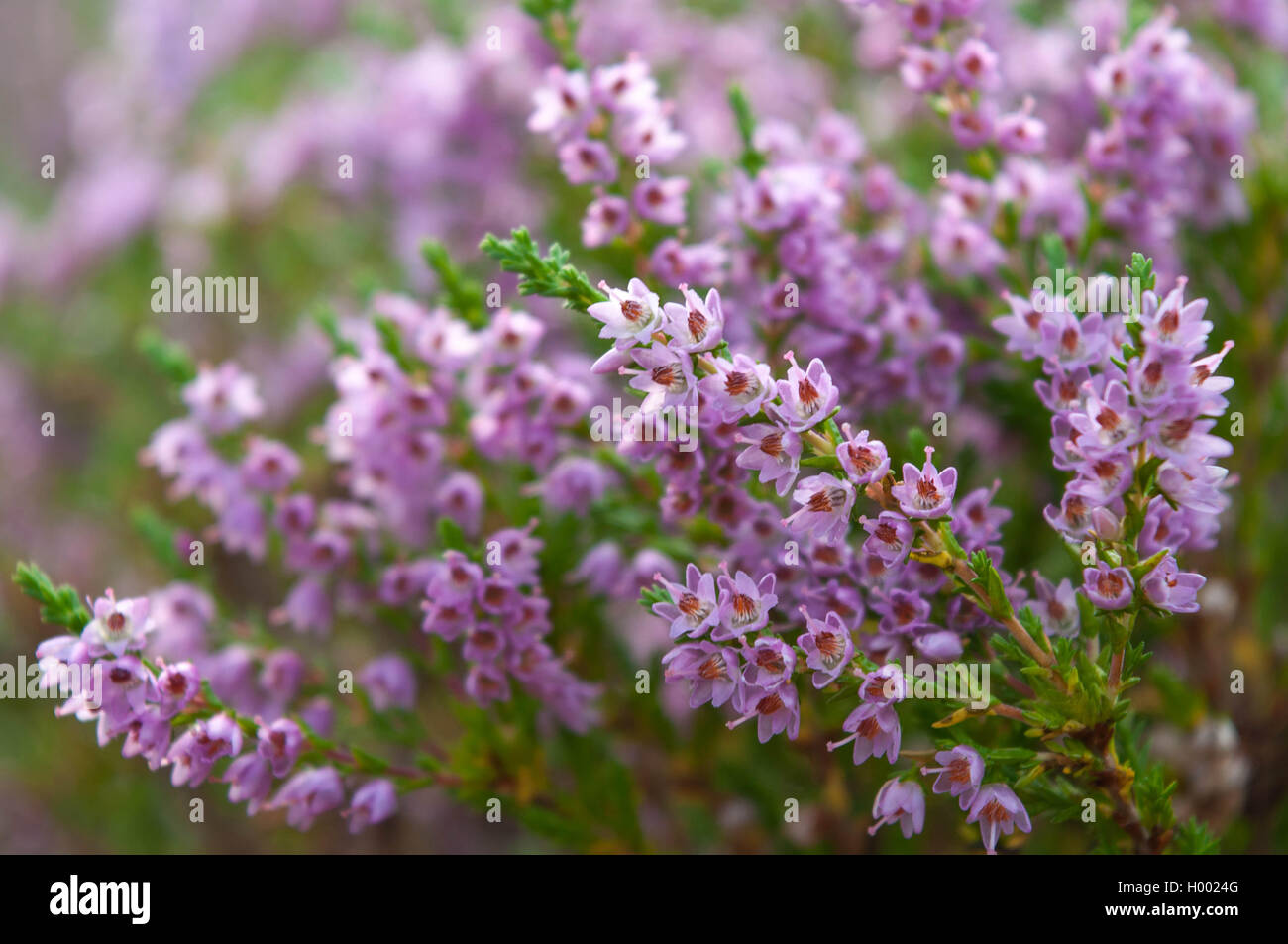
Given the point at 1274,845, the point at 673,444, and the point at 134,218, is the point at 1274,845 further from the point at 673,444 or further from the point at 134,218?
the point at 134,218

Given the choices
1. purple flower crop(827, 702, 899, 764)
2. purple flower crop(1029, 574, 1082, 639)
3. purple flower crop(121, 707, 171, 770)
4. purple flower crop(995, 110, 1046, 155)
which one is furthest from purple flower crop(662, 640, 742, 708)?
purple flower crop(995, 110, 1046, 155)

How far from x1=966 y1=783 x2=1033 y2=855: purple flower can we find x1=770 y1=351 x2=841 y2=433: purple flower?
423 mm

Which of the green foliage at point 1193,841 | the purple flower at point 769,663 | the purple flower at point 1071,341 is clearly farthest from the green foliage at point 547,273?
the green foliage at point 1193,841

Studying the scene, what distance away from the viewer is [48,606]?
1114 mm

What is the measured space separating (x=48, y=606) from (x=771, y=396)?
80 centimetres

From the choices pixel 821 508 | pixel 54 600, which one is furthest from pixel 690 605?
pixel 54 600

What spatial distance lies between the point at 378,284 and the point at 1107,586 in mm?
1261

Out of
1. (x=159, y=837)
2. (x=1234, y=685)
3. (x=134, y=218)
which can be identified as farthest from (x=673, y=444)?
(x=134, y=218)

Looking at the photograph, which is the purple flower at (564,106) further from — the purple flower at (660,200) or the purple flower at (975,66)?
the purple flower at (975,66)

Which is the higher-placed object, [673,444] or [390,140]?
[390,140]

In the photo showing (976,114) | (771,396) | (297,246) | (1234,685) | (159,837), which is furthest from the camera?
(297,246)

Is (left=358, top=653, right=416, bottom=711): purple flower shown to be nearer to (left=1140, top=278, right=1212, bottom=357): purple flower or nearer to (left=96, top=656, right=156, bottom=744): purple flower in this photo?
(left=96, top=656, right=156, bottom=744): purple flower

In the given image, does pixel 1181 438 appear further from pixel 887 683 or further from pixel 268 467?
pixel 268 467

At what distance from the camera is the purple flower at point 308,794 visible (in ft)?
4.04
